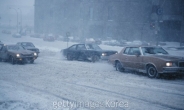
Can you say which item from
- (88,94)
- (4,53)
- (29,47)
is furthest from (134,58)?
(29,47)

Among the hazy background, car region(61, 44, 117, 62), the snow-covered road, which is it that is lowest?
the snow-covered road

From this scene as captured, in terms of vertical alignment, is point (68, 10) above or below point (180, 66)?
above

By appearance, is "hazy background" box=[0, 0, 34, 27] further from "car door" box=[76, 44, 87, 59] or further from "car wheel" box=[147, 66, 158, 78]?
"car wheel" box=[147, 66, 158, 78]

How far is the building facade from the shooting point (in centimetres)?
5147

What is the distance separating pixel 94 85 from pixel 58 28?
62.6 m

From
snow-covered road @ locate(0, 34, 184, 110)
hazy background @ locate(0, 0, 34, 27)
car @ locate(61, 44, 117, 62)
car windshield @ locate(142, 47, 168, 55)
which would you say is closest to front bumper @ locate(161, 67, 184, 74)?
snow-covered road @ locate(0, 34, 184, 110)

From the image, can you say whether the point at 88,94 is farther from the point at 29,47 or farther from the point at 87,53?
the point at 29,47

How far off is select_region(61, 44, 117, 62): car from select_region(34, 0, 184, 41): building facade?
32.4 meters

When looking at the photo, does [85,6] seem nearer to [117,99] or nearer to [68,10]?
[68,10]

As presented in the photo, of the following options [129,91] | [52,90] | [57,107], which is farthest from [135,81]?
[57,107]

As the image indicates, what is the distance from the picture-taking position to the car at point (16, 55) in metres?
14.4

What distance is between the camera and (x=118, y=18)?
56.2 metres

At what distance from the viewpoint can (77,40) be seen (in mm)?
49312

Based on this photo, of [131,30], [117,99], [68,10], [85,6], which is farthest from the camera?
[68,10]
